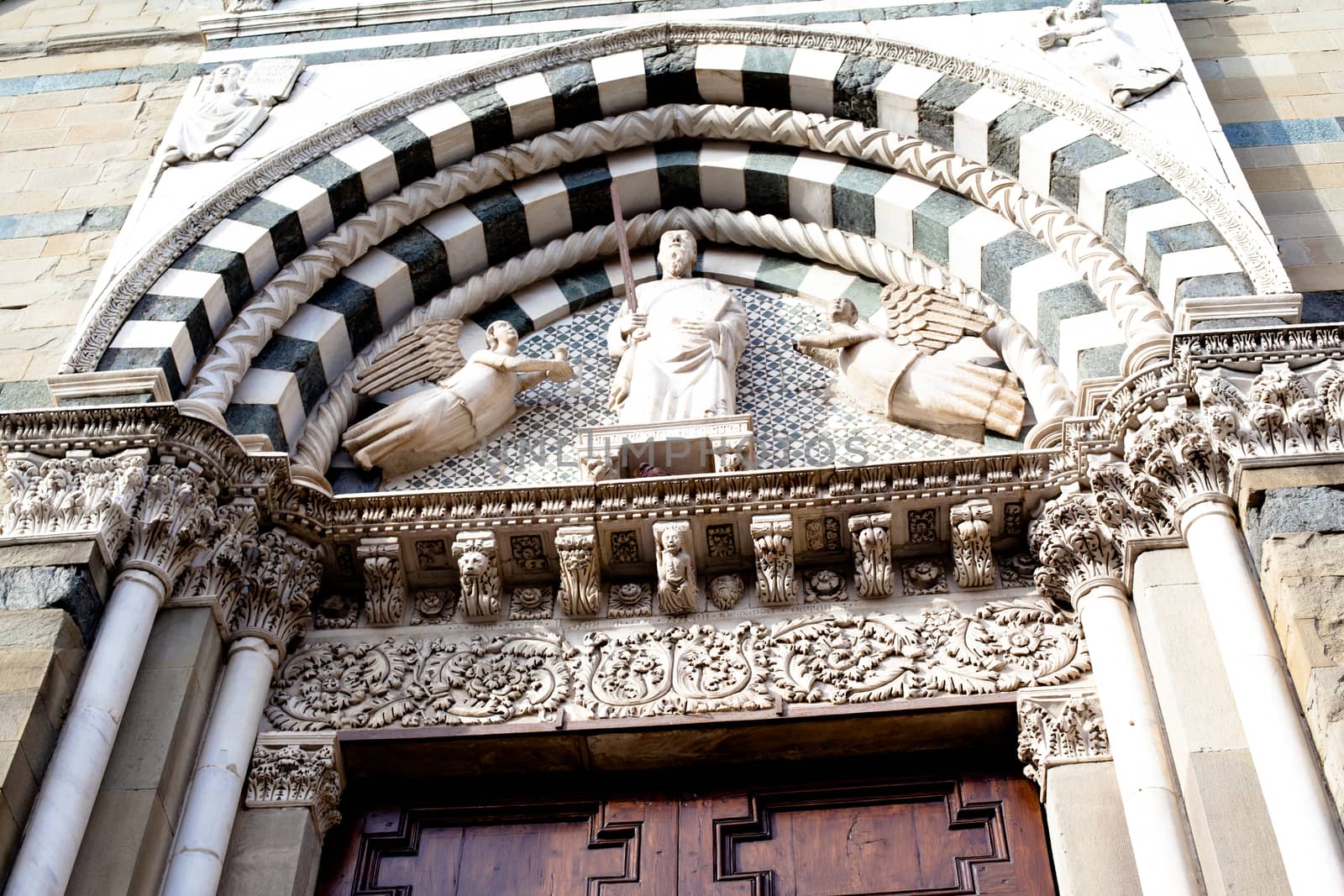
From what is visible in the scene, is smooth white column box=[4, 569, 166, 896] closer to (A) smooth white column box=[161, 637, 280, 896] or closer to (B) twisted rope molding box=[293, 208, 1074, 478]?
(A) smooth white column box=[161, 637, 280, 896]

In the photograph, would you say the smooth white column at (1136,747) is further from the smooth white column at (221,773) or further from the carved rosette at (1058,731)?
the smooth white column at (221,773)

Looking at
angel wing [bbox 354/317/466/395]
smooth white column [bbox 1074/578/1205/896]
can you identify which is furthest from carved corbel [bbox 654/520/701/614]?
angel wing [bbox 354/317/466/395]

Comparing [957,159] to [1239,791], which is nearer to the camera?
[1239,791]

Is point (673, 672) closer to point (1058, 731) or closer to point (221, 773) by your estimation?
point (1058, 731)

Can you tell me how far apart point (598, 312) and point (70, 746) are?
3.57 meters

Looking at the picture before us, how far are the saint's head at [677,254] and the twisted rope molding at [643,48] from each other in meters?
1.11

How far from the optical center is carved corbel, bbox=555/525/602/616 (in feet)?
19.7

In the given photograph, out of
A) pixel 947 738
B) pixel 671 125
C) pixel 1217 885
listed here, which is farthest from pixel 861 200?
pixel 1217 885

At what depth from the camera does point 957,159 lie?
24.7 feet

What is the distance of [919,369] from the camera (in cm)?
684

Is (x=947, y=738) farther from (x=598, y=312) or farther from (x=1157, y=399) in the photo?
(x=598, y=312)

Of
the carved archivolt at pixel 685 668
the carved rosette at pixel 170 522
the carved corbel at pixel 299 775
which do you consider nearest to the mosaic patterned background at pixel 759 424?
the carved archivolt at pixel 685 668

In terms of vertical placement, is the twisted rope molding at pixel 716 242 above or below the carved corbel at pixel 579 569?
above

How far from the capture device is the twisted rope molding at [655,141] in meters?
6.64
